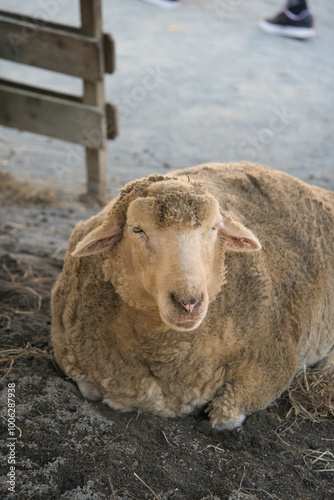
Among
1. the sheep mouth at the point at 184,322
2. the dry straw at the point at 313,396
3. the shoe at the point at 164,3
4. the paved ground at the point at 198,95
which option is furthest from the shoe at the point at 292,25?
the sheep mouth at the point at 184,322

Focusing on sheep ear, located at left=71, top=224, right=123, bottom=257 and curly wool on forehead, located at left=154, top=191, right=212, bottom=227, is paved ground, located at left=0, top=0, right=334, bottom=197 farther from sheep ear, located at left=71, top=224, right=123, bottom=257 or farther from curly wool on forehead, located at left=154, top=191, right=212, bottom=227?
curly wool on forehead, located at left=154, top=191, right=212, bottom=227

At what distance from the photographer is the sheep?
2.53 m

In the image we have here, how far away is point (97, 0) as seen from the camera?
5.38 metres

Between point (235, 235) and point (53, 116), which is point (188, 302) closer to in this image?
point (235, 235)

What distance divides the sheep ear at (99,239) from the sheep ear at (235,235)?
1.82 feet

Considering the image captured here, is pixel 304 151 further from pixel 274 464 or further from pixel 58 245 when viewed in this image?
pixel 274 464

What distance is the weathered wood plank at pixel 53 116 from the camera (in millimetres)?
5914

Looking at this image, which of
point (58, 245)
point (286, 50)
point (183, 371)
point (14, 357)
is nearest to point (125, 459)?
point (183, 371)

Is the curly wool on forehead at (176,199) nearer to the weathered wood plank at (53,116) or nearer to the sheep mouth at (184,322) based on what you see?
the sheep mouth at (184,322)

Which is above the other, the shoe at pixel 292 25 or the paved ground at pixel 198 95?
the shoe at pixel 292 25

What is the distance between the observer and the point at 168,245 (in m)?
2.47

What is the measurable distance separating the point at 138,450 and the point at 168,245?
118 centimetres

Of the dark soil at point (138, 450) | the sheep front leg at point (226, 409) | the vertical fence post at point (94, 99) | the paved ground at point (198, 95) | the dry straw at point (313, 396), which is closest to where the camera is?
the dark soil at point (138, 450)

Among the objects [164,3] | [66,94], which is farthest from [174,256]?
[164,3]
